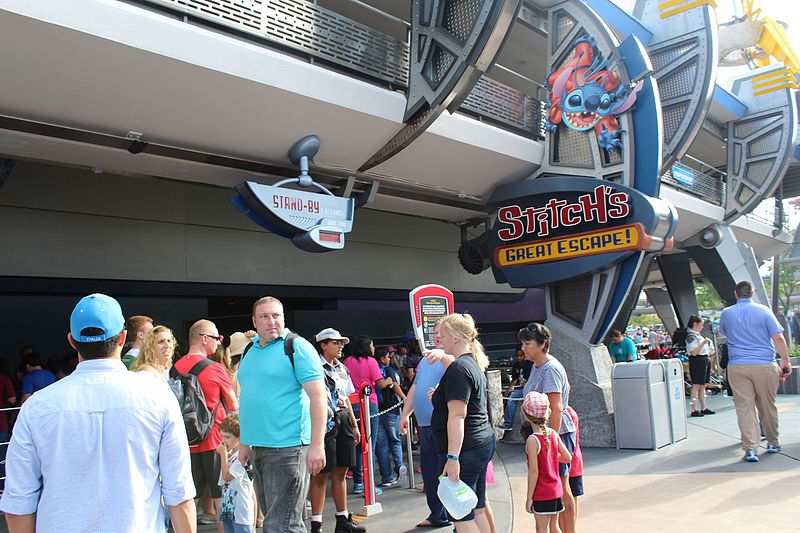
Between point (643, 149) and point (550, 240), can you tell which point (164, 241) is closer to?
point (550, 240)

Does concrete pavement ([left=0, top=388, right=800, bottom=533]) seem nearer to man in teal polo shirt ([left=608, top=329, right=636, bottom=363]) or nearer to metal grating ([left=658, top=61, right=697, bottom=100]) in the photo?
man in teal polo shirt ([left=608, top=329, right=636, bottom=363])

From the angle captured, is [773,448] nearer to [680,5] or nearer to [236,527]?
[236,527]

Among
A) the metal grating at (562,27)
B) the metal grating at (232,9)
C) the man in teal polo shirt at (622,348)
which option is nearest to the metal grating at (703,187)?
the man in teal polo shirt at (622,348)

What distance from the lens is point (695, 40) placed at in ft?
46.2

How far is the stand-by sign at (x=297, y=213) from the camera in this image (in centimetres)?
877

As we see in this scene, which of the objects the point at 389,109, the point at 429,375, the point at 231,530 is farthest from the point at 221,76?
the point at 231,530

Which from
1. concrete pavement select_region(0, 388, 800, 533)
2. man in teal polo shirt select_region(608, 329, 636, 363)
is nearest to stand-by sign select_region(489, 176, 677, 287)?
man in teal polo shirt select_region(608, 329, 636, 363)

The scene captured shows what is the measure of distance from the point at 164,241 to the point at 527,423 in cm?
1001

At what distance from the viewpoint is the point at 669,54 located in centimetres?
1473

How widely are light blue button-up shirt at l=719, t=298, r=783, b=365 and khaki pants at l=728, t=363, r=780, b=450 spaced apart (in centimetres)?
10

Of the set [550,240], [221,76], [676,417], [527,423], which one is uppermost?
[221,76]

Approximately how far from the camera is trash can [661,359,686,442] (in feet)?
30.4

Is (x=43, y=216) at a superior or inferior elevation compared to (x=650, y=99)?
inferior

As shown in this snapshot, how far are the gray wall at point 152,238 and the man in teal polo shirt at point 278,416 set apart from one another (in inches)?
348
